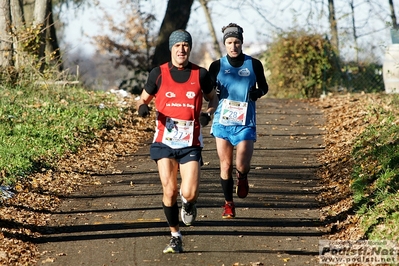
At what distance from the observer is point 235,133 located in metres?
9.27

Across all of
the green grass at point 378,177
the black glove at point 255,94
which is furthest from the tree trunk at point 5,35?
the black glove at point 255,94

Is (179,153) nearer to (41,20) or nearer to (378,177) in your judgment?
(378,177)

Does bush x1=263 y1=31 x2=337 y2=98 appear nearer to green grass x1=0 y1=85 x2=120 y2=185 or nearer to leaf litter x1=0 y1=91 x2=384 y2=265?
leaf litter x1=0 y1=91 x2=384 y2=265

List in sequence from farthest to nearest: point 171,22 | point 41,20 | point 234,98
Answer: point 171,22
point 41,20
point 234,98

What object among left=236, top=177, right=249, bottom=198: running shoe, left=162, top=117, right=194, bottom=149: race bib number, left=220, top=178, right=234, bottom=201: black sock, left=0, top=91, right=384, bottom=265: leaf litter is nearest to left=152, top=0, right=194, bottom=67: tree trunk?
left=0, top=91, right=384, bottom=265: leaf litter

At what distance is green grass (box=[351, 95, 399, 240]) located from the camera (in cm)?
797

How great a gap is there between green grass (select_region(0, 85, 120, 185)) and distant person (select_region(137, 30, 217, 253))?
12.1 ft

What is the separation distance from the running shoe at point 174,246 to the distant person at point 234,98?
5.11ft

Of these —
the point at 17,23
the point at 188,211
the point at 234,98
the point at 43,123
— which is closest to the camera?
the point at 188,211

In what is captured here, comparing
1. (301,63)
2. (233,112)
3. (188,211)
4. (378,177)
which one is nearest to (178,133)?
(188,211)

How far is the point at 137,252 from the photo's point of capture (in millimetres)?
7762

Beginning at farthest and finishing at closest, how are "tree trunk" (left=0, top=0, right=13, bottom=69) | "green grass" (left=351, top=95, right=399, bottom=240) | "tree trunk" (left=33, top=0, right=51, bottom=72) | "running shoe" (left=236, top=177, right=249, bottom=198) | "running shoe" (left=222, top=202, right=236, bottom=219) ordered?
"tree trunk" (left=33, top=0, right=51, bottom=72) < "tree trunk" (left=0, top=0, right=13, bottom=69) < "running shoe" (left=236, top=177, right=249, bottom=198) < "running shoe" (left=222, top=202, right=236, bottom=219) < "green grass" (left=351, top=95, right=399, bottom=240)

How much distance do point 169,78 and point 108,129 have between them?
8.32 metres

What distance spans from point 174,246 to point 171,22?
15.6m
